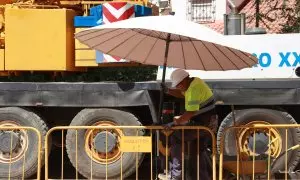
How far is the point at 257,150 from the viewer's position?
29.8ft

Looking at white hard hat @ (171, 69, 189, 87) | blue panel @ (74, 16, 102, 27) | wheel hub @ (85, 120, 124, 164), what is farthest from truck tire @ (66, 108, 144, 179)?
white hard hat @ (171, 69, 189, 87)

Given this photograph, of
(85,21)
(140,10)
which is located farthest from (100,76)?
(140,10)

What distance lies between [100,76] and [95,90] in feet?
3.06

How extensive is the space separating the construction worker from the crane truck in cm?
155

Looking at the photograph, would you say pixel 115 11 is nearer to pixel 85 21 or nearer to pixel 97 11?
pixel 97 11

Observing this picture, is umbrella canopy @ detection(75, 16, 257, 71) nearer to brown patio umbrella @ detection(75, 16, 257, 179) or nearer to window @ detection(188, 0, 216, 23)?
brown patio umbrella @ detection(75, 16, 257, 179)

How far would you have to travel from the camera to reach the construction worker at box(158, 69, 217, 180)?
23.8 ft

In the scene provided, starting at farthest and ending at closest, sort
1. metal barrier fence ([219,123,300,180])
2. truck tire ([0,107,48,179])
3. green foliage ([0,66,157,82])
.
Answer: green foliage ([0,66,157,82])
truck tire ([0,107,48,179])
metal barrier fence ([219,123,300,180])

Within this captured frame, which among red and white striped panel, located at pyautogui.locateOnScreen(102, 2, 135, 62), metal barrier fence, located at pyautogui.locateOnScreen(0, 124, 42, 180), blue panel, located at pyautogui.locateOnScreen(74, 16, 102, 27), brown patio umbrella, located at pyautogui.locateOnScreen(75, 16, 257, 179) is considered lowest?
metal barrier fence, located at pyautogui.locateOnScreen(0, 124, 42, 180)

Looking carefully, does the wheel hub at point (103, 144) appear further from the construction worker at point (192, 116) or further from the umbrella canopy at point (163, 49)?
the umbrella canopy at point (163, 49)

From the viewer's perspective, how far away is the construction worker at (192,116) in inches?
285

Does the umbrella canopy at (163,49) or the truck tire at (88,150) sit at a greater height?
the umbrella canopy at (163,49)

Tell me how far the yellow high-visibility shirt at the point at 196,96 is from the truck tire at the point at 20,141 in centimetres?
329

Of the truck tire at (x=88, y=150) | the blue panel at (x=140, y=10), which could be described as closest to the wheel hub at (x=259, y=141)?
the truck tire at (x=88, y=150)
